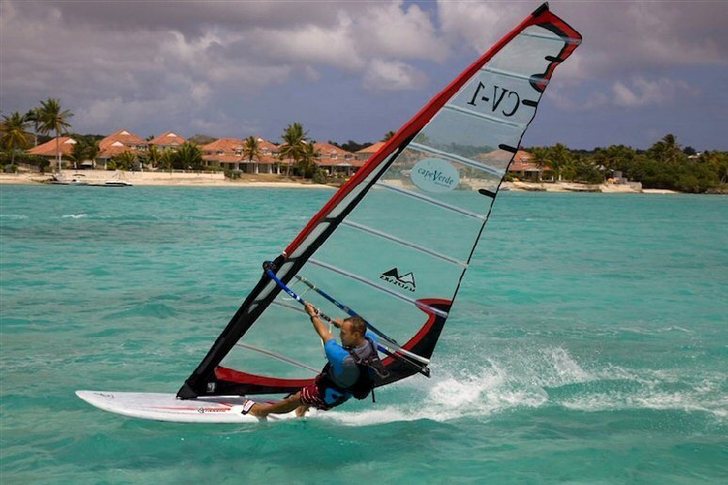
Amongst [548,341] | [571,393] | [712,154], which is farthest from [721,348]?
[712,154]

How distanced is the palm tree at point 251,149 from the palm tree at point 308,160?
224 inches

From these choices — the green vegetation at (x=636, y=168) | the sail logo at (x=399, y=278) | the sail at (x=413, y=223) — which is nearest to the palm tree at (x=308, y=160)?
the green vegetation at (x=636, y=168)

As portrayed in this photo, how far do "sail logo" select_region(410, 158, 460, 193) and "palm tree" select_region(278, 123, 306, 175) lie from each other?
93.8m

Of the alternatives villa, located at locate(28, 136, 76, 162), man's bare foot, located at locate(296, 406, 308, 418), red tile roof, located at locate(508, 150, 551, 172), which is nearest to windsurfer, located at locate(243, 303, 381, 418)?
man's bare foot, located at locate(296, 406, 308, 418)

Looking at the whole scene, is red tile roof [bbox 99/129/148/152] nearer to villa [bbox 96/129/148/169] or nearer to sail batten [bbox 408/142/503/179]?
villa [bbox 96/129/148/169]

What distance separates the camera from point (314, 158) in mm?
101000

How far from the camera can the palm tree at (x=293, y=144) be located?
97938mm

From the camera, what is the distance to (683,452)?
635 cm

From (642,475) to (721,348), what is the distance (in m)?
4.99

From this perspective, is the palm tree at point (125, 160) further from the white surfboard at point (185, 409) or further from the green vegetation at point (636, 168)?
the white surfboard at point (185, 409)

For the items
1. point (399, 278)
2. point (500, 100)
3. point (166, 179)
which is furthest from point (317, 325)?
point (166, 179)

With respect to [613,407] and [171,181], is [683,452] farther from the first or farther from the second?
[171,181]

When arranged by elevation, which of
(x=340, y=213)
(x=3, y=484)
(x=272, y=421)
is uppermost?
(x=340, y=213)

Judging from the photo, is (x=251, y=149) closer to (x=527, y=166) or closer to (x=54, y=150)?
(x=54, y=150)
